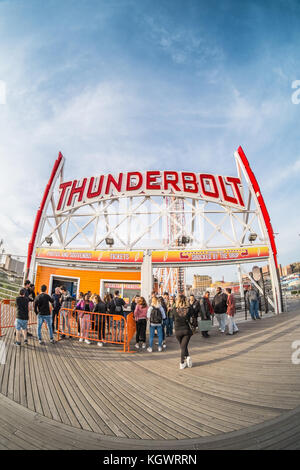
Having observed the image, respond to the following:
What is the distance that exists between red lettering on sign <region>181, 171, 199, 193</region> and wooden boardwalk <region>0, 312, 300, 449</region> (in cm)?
1038

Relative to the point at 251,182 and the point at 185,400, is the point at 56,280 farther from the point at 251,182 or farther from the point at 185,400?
the point at 251,182

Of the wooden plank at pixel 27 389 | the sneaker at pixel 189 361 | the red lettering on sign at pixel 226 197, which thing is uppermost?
the red lettering on sign at pixel 226 197

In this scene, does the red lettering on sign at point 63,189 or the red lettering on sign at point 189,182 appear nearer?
the red lettering on sign at point 189,182

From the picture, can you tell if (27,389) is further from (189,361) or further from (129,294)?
(129,294)

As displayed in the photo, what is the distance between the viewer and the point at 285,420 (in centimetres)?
269

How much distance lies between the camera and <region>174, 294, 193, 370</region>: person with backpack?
4938 mm

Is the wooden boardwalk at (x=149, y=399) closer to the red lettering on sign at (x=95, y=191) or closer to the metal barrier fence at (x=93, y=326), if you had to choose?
the metal barrier fence at (x=93, y=326)

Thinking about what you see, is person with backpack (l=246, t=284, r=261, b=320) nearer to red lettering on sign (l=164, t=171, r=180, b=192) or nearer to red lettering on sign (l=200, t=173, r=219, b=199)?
red lettering on sign (l=200, t=173, r=219, b=199)

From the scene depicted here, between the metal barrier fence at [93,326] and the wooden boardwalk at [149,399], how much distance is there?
2.56ft

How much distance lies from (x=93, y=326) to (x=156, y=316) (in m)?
2.75

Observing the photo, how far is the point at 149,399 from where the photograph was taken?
3541 millimetres

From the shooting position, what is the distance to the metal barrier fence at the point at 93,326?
A: 22.5 feet

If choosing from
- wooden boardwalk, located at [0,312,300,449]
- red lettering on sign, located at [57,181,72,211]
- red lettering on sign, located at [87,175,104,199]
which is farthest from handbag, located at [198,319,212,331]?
red lettering on sign, located at [57,181,72,211]

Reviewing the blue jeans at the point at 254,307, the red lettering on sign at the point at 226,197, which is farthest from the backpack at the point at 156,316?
the red lettering on sign at the point at 226,197
